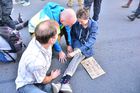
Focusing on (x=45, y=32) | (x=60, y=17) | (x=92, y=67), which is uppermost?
(x=45, y=32)

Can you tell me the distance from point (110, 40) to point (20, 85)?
4.47 ft

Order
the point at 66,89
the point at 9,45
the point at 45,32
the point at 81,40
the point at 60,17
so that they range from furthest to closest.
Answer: the point at 81,40 < the point at 9,45 < the point at 60,17 < the point at 66,89 < the point at 45,32

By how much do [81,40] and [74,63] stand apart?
10.0 inches

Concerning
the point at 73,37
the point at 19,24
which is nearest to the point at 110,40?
the point at 73,37

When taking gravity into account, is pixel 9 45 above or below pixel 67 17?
below

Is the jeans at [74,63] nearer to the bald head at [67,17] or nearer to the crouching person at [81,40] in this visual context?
the crouching person at [81,40]

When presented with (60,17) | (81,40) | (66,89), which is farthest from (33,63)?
(81,40)

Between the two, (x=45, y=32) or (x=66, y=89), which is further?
(x=66, y=89)

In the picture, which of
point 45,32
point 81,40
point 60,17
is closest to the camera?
point 45,32

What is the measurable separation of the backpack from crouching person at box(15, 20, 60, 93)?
648mm

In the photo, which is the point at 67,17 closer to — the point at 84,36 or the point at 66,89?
the point at 84,36

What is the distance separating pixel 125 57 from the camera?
96.8 inches

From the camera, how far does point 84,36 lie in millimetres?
2355

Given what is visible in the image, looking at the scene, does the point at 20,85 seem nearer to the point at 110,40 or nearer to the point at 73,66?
the point at 73,66
